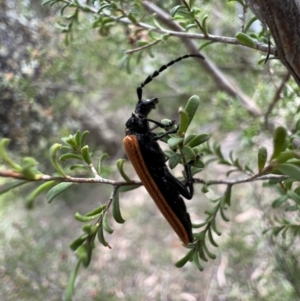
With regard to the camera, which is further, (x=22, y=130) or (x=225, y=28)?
(x=225, y=28)

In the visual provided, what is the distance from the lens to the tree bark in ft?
1.61

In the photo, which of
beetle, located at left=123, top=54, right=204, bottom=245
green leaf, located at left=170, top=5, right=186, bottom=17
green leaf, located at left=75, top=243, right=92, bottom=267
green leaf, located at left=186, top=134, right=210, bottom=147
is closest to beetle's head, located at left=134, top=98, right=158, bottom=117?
beetle, located at left=123, top=54, right=204, bottom=245

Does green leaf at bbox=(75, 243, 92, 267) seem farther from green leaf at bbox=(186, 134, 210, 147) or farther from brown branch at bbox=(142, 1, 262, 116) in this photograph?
brown branch at bbox=(142, 1, 262, 116)

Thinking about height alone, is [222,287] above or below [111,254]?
above

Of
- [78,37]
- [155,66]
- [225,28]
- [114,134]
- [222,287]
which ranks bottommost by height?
[114,134]

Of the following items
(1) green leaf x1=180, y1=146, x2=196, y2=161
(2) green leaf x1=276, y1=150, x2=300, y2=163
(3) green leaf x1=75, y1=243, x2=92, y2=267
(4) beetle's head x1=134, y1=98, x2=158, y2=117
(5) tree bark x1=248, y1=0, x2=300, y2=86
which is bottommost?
(4) beetle's head x1=134, y1=98, x2=158, y2=117

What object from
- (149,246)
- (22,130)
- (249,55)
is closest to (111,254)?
(149,246)

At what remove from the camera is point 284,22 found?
19.7 inches

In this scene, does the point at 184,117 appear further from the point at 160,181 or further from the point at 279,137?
the point at 160,181

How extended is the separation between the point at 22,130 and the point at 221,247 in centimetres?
88

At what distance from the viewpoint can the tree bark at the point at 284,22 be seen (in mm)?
492

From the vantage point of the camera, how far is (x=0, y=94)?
1265 mm

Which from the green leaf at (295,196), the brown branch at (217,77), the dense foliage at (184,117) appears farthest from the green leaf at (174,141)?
the brown branch at (217,77)

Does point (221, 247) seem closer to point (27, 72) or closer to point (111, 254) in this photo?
point (111, 254)
